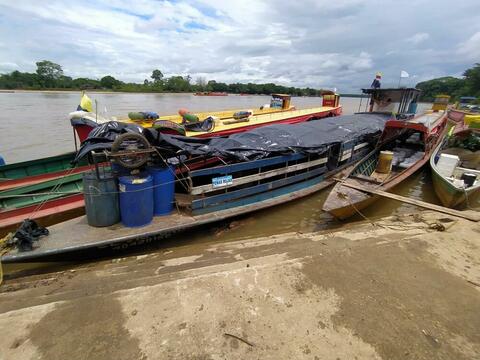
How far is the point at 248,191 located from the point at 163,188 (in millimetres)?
2060

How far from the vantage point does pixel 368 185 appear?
6.65 meters

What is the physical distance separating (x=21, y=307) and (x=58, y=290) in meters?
→ 0.52

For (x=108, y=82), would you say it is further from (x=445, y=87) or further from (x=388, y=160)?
(x=445, y=87)

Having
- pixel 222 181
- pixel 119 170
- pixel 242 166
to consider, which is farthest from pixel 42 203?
pixel 242 166

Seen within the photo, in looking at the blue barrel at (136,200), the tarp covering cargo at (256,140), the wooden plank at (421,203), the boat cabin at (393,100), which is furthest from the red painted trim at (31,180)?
the boat cabin at (393,100)

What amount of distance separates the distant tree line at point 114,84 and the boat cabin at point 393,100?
68.2 meters

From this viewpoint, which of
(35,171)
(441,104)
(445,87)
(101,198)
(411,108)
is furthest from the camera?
(445,87)

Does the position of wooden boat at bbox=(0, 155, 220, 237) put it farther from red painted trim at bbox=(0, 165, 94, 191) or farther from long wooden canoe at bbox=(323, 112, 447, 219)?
long wooden canoe at bbox=(323, 112, 447, 219)

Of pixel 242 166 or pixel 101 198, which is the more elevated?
pixel 242 166

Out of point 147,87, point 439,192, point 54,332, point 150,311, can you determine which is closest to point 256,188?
point 150,311

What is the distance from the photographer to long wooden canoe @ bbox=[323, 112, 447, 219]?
19.4 ft

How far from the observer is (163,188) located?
501cm

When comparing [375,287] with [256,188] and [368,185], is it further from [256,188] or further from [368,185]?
[368,185]

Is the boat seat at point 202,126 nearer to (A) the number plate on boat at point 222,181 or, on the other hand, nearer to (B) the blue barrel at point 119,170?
(A) the number plate on boat at point 222,181
